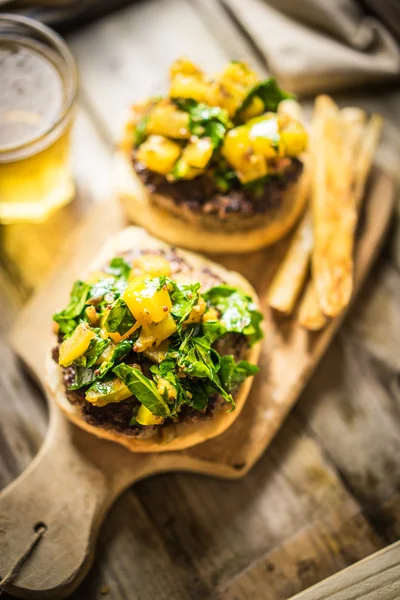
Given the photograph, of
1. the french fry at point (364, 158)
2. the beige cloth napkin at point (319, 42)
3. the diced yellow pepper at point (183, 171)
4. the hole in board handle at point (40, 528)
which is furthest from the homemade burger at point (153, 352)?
the beige cloth napkin at point (319, 42)

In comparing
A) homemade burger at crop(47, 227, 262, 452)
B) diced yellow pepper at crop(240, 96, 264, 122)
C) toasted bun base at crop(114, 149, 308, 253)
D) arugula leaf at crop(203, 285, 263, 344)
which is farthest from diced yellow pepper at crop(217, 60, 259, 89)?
arugula leaf at crop(203, 285, 263, 344)

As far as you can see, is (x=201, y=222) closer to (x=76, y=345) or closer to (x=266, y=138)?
(x=266, y=138)

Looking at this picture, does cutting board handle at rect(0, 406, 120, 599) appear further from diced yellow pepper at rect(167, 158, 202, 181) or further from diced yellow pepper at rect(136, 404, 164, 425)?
diced yellow pepper at rect(167, 158, 202, 181)

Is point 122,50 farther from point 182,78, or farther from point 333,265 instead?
point 333,265

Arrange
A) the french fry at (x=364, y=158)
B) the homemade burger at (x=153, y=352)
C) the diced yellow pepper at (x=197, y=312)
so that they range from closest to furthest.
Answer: the homemade burger at (x=153, y=352)
the diced yellow pepper at (x=197, y=312)
the french fry at (x=364, y=158)

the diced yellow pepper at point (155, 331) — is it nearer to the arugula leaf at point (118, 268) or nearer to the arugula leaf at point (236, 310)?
the arugula leaf at point (236, 310)

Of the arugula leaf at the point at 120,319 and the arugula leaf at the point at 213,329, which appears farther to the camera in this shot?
the arugula leaf at the point at 213,329

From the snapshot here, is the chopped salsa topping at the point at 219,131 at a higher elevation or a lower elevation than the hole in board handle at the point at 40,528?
higher

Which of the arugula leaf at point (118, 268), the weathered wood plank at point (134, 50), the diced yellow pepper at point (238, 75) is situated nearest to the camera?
the arugula leaf at point (118, 268)
